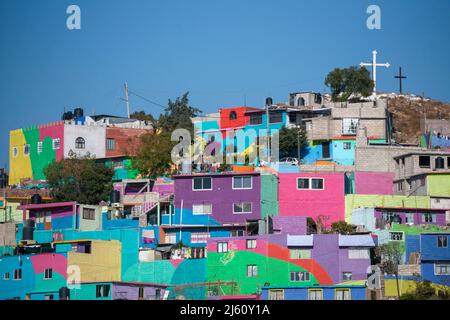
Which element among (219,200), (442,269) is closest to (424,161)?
(442,269)

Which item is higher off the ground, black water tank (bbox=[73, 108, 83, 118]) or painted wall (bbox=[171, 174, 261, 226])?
black water tank (bbox=[73, 108, 83, 118])

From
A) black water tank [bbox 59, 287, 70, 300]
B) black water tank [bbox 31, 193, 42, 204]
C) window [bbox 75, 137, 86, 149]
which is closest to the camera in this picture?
black water tank [bbox 59, 287, 70, 300]

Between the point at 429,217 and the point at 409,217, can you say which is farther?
the point at 429,217

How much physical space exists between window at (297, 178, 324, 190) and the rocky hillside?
1745 cm

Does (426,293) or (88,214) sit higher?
(88,214)

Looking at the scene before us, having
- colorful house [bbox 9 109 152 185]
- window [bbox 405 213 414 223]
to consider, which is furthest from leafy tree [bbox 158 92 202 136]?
window [bbox 405 213 414 223]

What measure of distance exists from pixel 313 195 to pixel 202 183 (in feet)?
17.6

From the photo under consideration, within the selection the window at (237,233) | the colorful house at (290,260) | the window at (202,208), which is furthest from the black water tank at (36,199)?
the colorful house at (290,260)

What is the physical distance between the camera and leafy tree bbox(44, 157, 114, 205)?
52.7 m

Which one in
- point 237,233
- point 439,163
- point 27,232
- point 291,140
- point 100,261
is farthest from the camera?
point 291,140

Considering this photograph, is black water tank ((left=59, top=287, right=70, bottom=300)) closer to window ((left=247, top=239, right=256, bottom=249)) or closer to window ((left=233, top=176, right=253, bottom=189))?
window ((left=247, top=239, right=256, bottom=249))

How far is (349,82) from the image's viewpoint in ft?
205

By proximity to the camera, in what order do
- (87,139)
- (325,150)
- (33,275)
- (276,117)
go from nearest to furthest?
(33,275)
(325,150)
(276,117)
(87,139)

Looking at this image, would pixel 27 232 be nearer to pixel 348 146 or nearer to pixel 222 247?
pixel 222 247
